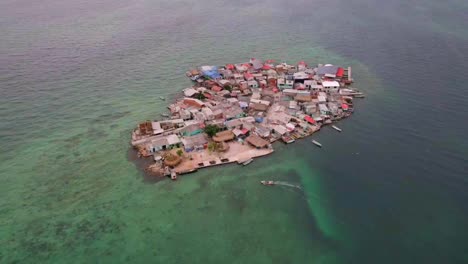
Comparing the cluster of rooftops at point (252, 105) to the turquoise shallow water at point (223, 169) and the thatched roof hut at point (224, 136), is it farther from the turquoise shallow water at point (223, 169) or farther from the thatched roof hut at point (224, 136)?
the turquoise shallow water at point (223, 169)

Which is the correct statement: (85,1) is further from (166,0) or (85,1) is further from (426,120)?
(426,120)

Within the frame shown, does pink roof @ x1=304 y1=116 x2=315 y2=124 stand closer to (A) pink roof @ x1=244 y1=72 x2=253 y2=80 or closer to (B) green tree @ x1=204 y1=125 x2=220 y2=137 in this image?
(B) green tree @ x1=204 y1=125 x2=220 y2=137

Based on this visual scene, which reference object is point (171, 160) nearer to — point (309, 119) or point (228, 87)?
point (228, 87)

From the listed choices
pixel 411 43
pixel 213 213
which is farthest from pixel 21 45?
pixel 411 43

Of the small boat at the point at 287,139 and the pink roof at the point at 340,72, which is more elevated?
the pink roof at the point at 340,72

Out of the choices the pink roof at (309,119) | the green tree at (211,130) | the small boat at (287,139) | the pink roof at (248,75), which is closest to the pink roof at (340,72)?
the pink roof at (248,75)

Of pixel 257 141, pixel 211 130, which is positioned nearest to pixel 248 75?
pixel 211 130
